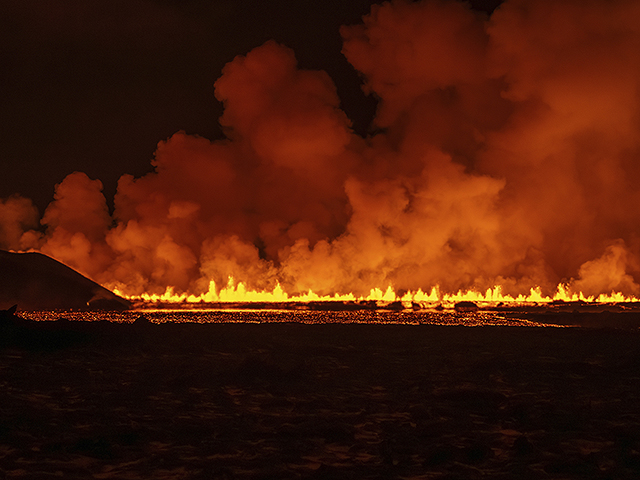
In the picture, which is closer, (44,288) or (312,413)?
(312,413)

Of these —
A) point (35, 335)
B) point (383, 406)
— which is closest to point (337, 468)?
point (383, 406)

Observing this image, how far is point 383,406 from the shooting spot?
77.8 feet

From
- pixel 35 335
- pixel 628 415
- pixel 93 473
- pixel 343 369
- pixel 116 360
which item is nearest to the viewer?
pixel 93 473

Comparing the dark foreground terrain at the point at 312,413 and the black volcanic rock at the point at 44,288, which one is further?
the black volcanic rock at the point at 44,288

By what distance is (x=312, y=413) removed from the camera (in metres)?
22.1

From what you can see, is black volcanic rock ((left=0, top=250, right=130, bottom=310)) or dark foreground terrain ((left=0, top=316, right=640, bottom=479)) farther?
black volcanic rock ((left=0, top=250, right=130, bottom=310))

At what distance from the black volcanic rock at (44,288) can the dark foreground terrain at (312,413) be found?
4982 inches

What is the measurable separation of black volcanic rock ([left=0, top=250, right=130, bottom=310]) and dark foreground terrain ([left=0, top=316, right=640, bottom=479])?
127 meters

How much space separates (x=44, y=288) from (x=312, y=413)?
16493 centimetres

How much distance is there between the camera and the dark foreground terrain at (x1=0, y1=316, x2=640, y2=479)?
15.2 metres

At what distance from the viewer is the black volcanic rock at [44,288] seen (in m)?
161

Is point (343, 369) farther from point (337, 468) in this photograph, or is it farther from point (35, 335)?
point (35, 335)

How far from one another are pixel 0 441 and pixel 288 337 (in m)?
44.0

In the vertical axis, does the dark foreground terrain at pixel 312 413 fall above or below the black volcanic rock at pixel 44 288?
below
